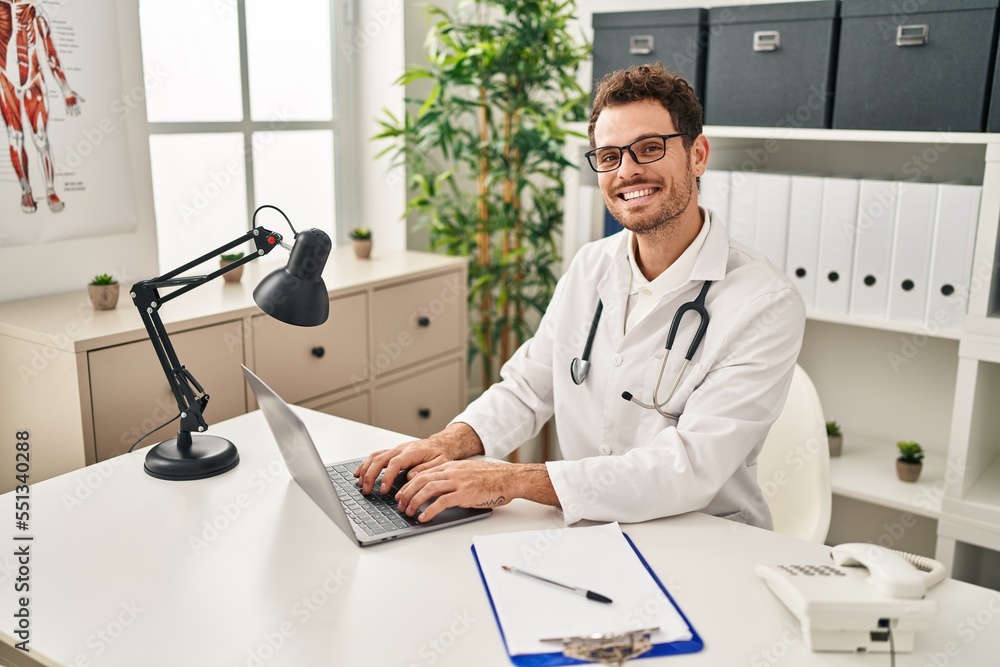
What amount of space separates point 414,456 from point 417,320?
1297 millimetres

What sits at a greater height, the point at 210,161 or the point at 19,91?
the point at 19,91

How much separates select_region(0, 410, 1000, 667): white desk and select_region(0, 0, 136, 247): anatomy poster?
1022 millimetres

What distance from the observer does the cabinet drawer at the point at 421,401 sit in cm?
277

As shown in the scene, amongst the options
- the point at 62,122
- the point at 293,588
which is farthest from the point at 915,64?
the point at 62,122

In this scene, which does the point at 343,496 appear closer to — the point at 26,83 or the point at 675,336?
the point at 675,336

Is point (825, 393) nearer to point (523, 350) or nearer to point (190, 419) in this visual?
point (523, 350)

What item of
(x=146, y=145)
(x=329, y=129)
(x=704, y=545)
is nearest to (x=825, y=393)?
(x=704, y=545)

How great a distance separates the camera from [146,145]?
8.36 ft

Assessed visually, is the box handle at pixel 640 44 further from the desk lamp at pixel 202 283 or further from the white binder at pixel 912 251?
the desk lamp at pixel 202 283

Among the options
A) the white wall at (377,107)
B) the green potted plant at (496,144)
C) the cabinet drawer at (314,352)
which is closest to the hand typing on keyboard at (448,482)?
the cabinet drawer at (314,352)

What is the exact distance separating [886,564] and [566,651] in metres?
0.42

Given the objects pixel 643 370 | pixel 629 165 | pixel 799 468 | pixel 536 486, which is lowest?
pixel 799 468

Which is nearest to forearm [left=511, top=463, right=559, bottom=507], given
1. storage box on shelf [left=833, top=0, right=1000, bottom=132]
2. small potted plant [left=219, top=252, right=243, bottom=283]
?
small potted plant [left=219, top=252, right=243, bottom=283]

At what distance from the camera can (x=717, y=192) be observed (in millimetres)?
2617
